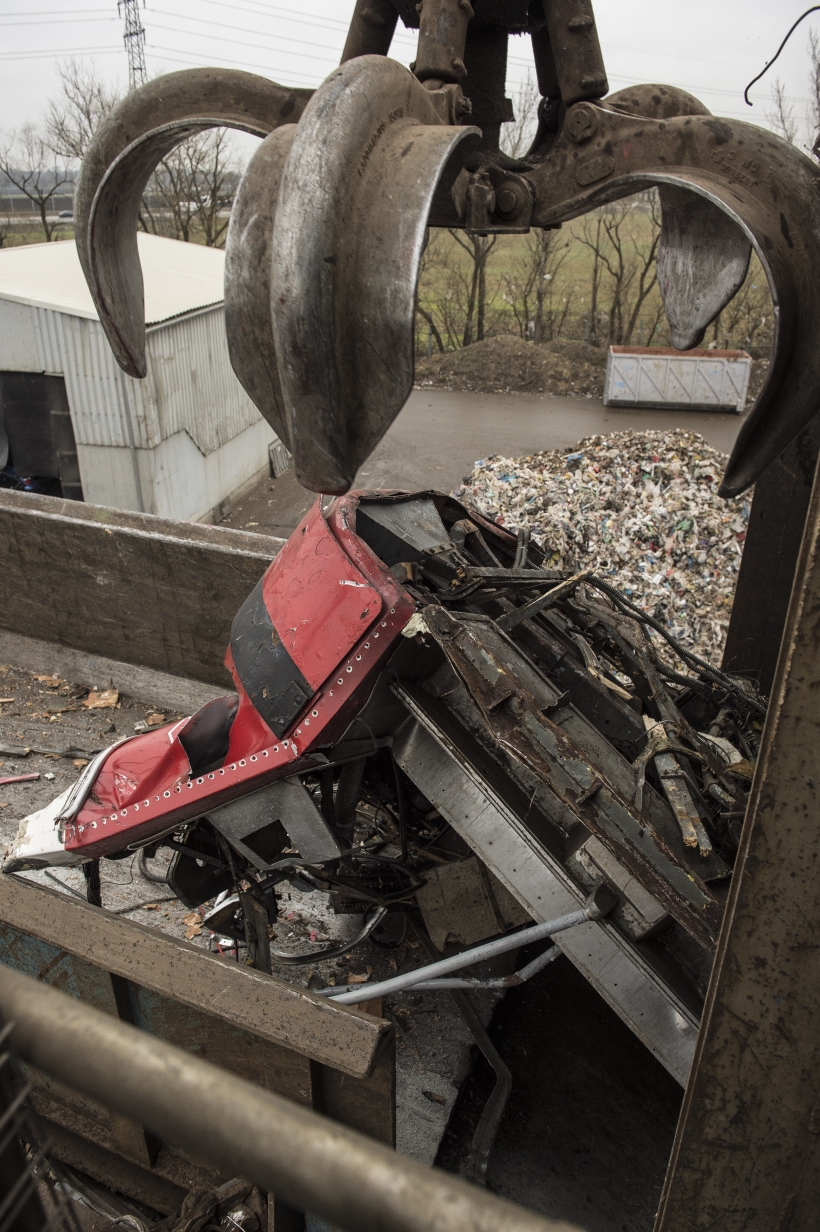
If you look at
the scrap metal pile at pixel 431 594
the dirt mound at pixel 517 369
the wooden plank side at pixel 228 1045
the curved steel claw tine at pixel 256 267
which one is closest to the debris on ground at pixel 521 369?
the dirt mound at pixel 517 369

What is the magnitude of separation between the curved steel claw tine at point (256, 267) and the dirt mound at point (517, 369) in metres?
17.4

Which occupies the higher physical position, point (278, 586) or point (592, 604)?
point (278, 586)

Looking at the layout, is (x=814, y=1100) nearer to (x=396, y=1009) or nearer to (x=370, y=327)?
(x=370, y=327)

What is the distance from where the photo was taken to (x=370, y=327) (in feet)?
4.53

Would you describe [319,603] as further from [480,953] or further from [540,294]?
[540,294]

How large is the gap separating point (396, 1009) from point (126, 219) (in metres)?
3.54

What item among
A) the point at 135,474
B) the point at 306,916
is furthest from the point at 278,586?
the point at 135,474

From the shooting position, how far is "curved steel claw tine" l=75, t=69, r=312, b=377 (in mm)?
1968

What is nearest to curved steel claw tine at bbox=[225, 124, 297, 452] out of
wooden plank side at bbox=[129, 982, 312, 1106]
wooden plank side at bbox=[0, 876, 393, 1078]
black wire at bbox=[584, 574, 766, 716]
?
wooden plank side at bbox=[0, 876, 393, 1078]

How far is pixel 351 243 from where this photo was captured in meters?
1.34

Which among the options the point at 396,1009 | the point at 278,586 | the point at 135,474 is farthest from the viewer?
the point at 135,474

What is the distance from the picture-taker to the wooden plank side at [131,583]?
235 inches

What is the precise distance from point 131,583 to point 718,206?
5452 mm

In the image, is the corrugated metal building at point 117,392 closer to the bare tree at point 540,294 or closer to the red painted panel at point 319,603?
the red painted panel at point 319,603
